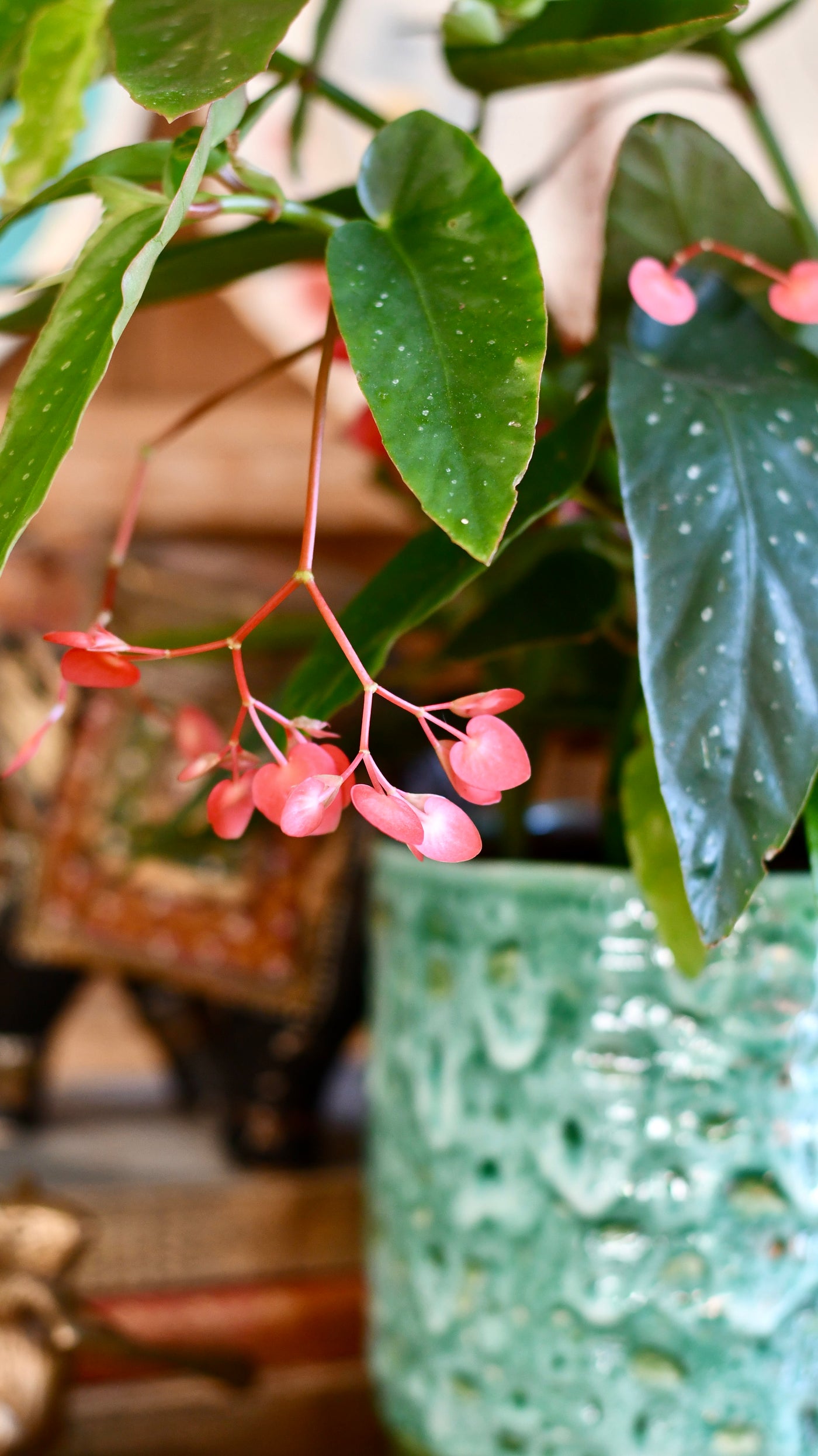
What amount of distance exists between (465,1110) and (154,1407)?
32cm

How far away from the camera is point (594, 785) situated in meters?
0.94

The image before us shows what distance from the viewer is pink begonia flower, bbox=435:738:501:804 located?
0.97 ft

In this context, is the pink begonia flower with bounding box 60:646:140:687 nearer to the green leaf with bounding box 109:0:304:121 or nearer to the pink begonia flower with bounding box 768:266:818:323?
the green leaf with bounding box 109:0:304:121

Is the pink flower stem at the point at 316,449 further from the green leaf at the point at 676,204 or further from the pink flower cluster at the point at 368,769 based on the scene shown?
the green leaf at the point at 676,204

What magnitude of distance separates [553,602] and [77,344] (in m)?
0.23

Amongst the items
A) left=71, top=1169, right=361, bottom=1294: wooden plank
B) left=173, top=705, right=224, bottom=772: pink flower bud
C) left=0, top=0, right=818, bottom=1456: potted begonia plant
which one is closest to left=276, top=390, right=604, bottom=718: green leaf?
left=0, top=0, right=818, bottom=1456: potted begonia plant

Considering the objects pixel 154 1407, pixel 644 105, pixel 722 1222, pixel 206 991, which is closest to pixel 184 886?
pixel 206 991

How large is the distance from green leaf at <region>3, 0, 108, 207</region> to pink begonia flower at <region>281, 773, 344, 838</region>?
0.27 metres

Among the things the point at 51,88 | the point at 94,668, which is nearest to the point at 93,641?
the point at 94,668

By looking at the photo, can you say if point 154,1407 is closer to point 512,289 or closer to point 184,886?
point 184,886

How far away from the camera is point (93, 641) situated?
301 millimetres

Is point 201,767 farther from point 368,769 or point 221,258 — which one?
point 221,258

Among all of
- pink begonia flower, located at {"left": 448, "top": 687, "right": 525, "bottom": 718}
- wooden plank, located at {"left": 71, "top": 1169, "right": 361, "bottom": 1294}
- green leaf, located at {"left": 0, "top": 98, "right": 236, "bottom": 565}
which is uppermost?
green leaf, located at {"left": 0, "top": 98, "right": 236, "bottom": 565}

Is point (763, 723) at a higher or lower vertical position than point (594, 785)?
higher
